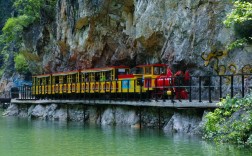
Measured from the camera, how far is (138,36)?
30625 millimetres

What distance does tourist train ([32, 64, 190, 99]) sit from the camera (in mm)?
24733

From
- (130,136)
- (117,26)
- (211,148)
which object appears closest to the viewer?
(211,148)

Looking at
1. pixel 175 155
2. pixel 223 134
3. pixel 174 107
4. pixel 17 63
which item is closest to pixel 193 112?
pixel 174 107

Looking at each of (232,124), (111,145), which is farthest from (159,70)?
(232,124)

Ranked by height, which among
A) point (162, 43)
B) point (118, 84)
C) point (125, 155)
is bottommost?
point (125, 155)

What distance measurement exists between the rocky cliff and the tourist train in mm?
1467

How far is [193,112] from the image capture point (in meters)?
21.2

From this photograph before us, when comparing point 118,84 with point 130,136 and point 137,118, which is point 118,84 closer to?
point 137,118

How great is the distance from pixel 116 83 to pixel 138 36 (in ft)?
11.6

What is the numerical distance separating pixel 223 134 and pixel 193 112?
471cm

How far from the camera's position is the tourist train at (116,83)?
24733 mm

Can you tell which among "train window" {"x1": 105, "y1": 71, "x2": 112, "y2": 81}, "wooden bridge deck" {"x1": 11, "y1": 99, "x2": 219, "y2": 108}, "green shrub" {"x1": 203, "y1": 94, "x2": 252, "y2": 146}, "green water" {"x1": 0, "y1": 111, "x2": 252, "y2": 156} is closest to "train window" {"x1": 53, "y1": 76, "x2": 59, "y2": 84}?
"wooden bridge deck" {"x1": 11, "y1": 99, "x2": 219, "y2": 108}

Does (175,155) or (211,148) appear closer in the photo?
(175,155)

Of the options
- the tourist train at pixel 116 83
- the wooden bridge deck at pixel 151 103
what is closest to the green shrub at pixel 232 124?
the wooden bridge deck at pixel 151 103
